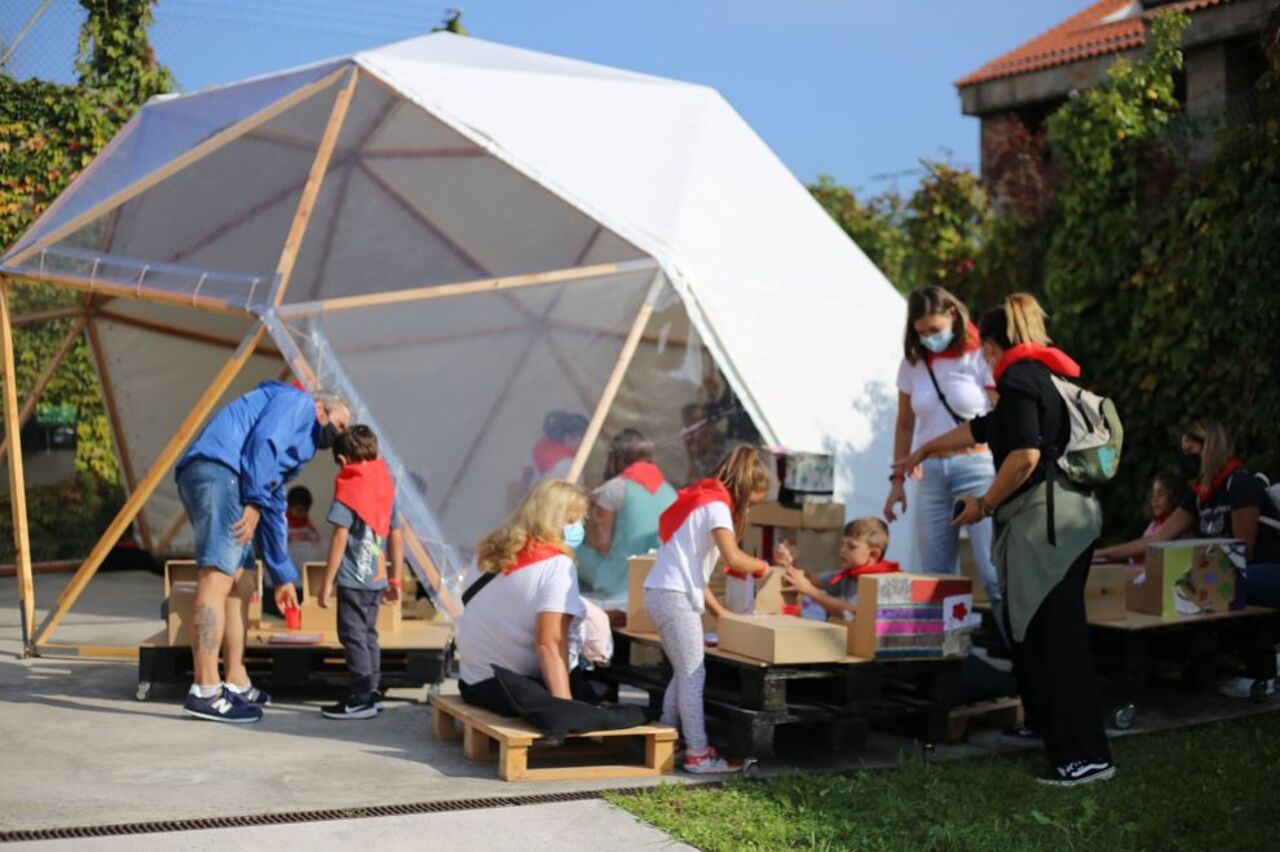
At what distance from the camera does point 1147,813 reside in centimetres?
532

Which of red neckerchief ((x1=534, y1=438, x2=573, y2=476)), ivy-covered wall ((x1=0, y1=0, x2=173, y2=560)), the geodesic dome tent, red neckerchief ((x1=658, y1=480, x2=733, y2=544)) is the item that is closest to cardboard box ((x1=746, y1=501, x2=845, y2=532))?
the geodesic dome tent

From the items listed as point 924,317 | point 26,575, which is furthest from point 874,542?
point 26,575

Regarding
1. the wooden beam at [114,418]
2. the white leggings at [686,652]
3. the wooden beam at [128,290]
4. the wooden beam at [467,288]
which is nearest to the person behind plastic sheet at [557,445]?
the wooden beam at [467,288]

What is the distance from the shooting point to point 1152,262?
38.1ft

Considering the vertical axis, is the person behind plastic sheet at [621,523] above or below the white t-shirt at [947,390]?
below

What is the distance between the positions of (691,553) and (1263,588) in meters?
3.56

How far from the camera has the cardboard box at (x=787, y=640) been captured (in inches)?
232

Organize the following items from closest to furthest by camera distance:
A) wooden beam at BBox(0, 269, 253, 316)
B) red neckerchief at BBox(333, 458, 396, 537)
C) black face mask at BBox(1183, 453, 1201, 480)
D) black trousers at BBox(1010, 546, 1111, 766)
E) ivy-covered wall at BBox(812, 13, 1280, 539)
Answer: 1. black trousers at BBox(1010, 546, 1111, 766)
2. red neckerchief at BBox(333, 458, 396, 537)
3. black face mask at BBox(1183, 453, 1201, 480)
4. wooden beam at BBox(0, 269, 253, 316)
5. ivy-covered wall at BBox(812, 13, 1280, 539)

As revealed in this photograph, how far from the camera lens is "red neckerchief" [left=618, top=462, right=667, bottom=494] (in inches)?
332

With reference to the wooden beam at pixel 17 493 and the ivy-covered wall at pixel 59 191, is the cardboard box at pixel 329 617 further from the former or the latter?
the ivy-covered wall at pixel 59 191

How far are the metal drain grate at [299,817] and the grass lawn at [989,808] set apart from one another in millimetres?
260

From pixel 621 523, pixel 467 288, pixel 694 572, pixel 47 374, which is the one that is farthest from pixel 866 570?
pixel 47 374

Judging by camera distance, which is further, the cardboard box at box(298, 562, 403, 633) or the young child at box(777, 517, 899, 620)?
the cardboard box at box(298, 562, 403, 633)

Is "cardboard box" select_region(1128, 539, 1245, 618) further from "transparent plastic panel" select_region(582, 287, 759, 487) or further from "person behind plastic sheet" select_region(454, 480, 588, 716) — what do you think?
"person behind plastic sheet" select_region(454, 480, 588, 716)
